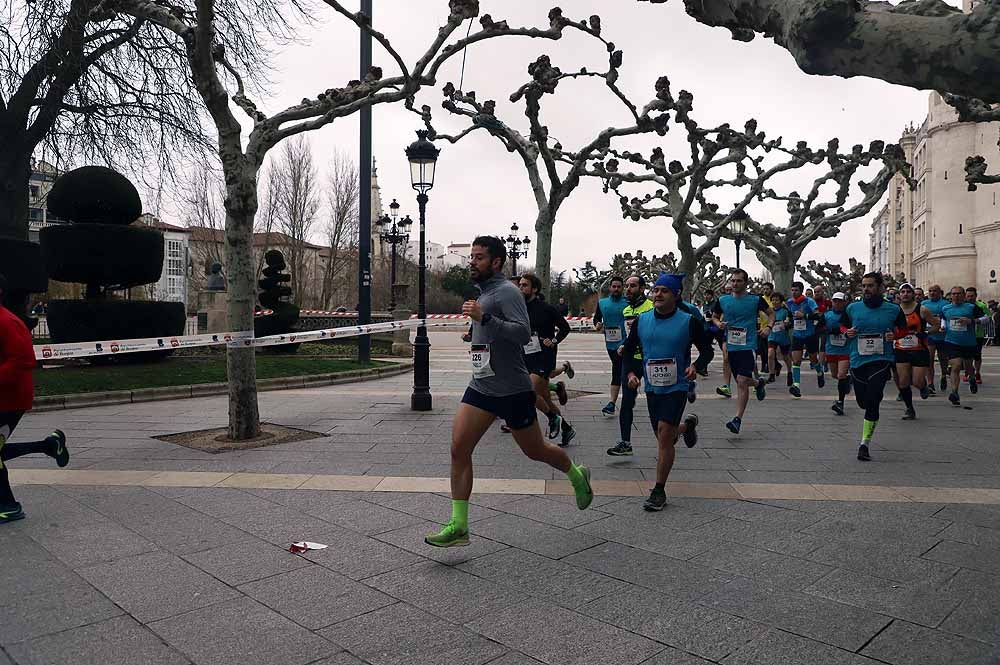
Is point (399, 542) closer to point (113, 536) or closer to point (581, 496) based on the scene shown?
point (581, 496)

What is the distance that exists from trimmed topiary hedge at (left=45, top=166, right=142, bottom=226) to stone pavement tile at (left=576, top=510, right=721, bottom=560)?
13596 millimetres

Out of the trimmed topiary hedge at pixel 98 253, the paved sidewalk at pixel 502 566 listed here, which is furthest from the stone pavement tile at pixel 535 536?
the trimmed topiary hedge at pixel 98 253

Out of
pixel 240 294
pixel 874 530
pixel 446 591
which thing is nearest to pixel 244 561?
pixel 446 591

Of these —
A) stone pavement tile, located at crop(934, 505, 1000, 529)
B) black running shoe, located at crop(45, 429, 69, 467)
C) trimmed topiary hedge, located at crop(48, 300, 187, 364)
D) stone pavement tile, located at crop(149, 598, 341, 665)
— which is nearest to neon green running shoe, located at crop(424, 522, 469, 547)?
stone pavement tile, located at crop(149, 598, 341, 665)

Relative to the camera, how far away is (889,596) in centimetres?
363

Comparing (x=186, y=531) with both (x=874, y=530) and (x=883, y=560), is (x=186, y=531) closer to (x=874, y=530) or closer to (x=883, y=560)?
(x=883, y=560)

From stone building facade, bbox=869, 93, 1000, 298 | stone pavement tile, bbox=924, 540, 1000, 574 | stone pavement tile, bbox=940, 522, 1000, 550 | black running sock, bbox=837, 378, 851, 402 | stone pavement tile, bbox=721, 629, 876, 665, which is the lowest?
stone pavement tile, bbox=940, 522, 1000, 550

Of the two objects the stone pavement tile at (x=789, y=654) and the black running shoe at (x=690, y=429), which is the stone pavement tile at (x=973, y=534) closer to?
the black running shoe at (x=690, y=429)

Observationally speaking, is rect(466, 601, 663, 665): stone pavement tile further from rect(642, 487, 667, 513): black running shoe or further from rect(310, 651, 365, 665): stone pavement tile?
rect(642, 487, 667, 513): black running shoe

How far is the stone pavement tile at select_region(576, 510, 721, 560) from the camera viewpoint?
14.3 ft

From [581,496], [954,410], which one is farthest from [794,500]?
[954,410]

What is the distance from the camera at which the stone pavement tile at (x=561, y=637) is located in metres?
2.99

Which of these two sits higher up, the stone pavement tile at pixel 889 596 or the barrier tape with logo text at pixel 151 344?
the barrier tape with logo text at pixel 151 344

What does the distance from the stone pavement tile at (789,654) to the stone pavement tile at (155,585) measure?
2.43m
